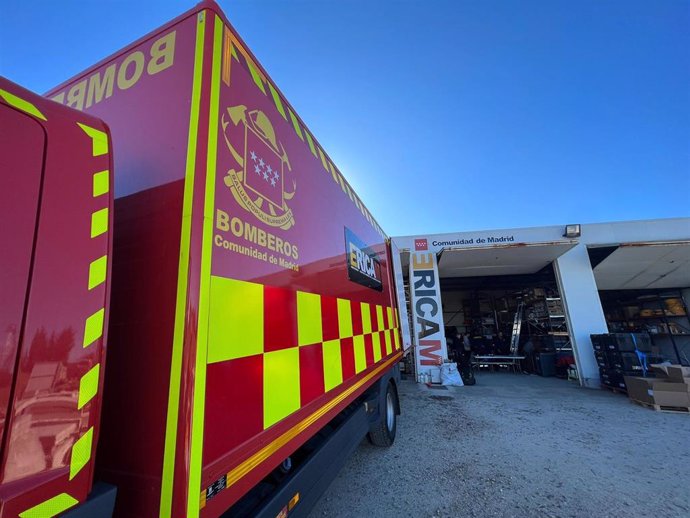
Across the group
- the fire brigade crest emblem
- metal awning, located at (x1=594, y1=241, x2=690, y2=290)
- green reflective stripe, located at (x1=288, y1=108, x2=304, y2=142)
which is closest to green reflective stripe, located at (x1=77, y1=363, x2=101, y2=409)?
the fire brigade crest emblem

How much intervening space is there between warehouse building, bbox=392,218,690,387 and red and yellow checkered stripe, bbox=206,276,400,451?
3590 millimetres

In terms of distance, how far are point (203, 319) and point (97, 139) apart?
625mm

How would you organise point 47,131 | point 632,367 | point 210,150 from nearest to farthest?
point 47,131
point 210,150
point 632,367

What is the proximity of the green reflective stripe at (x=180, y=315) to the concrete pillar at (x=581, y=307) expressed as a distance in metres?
8.95

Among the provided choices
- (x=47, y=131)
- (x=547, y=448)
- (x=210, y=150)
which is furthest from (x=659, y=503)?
(x=47, y=131)

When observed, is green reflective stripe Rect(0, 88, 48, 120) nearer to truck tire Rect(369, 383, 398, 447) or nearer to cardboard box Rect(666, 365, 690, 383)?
truck tire Rect(369, 383, 398, 447)

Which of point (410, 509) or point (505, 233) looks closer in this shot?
point (410, 509)

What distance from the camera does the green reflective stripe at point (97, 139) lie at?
870 mm

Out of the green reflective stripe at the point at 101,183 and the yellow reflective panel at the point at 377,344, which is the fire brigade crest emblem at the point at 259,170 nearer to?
the green reflective stripe at the point at 101,183

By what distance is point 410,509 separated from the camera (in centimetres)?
237

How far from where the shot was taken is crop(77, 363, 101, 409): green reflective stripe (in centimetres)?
73

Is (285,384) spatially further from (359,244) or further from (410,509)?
(410,509)

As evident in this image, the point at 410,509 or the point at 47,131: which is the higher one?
the point at 47,131

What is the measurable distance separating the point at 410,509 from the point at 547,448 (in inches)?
88.2
